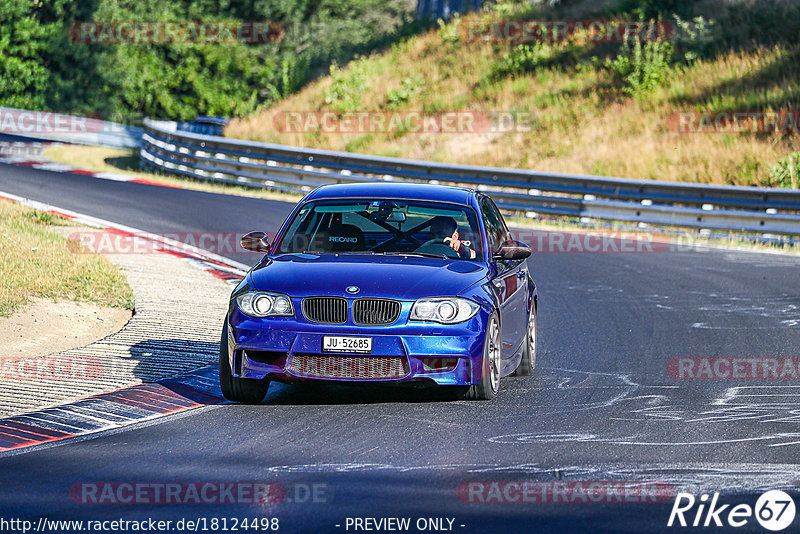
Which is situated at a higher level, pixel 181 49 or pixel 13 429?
pixel 181 49

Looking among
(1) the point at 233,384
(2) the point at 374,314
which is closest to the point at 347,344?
(2) the point at 374,314

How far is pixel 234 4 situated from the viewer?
64.0 metres

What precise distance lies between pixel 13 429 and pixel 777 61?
2855cm

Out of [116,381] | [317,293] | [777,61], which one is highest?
[777,61]

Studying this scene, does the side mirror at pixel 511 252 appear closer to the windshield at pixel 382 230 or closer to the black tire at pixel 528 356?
the windshield at pixel 382 230

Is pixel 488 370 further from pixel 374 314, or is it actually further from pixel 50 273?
pixel 50 273

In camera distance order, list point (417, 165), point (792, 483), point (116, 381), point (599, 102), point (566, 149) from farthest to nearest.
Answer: point (599, 102), point (566, 149), point (417, 165), point (116, 381), point (792, 483)

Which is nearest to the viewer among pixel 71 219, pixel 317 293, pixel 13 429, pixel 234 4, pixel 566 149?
pixel 13 429

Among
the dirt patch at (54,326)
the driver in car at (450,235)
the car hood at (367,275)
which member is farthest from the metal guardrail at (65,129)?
the car hood at (367,275)

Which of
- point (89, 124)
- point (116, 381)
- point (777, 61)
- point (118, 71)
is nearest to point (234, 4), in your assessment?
point (118, 71)

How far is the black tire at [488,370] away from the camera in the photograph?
29.5 ft

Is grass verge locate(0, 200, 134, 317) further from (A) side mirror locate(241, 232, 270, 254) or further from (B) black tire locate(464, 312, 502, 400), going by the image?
(B) black tire locate(464, 312, 502, 400)

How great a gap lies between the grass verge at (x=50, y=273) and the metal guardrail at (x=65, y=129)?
88.5 feet

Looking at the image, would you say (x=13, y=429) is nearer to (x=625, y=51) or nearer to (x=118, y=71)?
(x=625, y=51)
